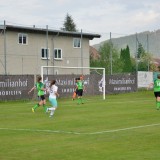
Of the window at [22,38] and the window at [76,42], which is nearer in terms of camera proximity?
the window at [22,38]

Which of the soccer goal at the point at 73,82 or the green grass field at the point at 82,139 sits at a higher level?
the soccer goal at the point at 73,82

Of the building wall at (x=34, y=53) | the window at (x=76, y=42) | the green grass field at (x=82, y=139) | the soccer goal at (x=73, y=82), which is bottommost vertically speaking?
the green grass field at (x=82, y=139)

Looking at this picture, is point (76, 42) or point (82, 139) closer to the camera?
point (82, 139)

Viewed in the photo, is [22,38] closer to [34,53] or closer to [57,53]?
[34,53]

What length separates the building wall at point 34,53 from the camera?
56.8m

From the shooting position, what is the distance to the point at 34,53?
6062cm

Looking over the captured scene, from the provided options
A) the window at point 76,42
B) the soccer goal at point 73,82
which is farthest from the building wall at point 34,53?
the soccer goal at point 73,82

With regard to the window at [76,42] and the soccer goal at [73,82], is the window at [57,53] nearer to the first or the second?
the window at [76,42]

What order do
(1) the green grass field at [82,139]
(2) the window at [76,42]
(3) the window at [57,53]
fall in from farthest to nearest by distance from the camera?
1. (2) the window at [76,42]
2. (3) the window at [57,53]
3. (1) the green grass field at [82,139]

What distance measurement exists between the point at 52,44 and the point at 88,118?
39858 millimetres

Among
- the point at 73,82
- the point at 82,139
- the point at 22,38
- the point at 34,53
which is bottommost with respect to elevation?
the point at 82,139

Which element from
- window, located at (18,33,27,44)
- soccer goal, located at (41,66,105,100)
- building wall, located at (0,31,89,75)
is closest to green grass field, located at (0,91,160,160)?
soccer goal, located at (41,66,105,100)

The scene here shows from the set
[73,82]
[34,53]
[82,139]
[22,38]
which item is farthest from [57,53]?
[82,139]

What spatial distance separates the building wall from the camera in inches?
2238
